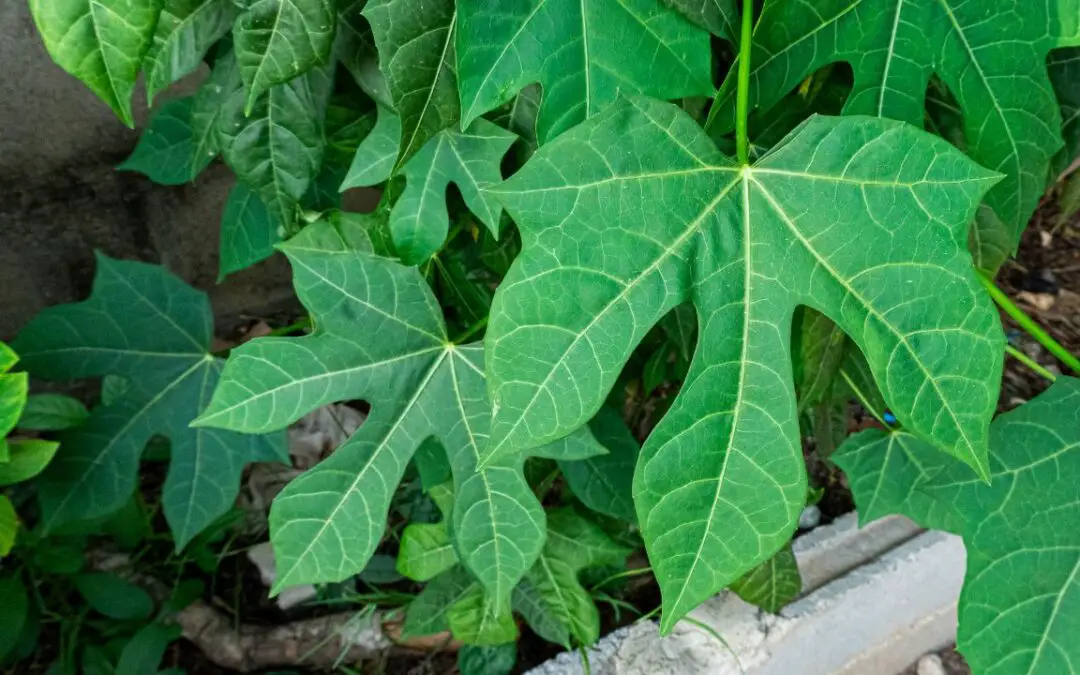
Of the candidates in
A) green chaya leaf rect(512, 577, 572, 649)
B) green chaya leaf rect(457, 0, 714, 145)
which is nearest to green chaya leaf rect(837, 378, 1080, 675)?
green chaya leaf rect(457, 0, 714, 145)

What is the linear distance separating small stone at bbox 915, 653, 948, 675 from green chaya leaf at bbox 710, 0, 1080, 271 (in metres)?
1.24

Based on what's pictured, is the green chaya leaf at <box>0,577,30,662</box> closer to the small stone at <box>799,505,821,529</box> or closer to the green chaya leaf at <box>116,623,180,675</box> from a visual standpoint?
the green chaya leaf at <box>116,623,180,675</box>

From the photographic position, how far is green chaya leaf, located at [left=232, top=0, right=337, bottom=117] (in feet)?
2.14

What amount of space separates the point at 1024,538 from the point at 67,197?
5.12 feet

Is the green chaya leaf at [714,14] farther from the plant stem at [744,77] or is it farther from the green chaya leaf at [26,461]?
the green chaya leaf at [26,461]

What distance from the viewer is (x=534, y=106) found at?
0.83 metres

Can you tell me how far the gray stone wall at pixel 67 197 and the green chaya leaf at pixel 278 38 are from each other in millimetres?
800

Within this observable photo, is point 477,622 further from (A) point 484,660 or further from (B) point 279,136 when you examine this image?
(B) point 279,136

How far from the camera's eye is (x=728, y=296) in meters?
0.62

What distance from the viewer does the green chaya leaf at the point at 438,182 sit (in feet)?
2.76

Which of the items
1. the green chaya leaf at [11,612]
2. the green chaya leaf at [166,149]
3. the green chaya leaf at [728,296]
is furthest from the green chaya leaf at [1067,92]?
the green chaya leaf at [11,612]

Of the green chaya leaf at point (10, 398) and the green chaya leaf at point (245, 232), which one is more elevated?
the green chaya leaf at point (245, 232)

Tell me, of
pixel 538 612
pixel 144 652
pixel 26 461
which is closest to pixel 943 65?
pixel 538 612

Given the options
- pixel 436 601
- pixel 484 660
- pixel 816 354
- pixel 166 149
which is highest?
pixel 166 149
